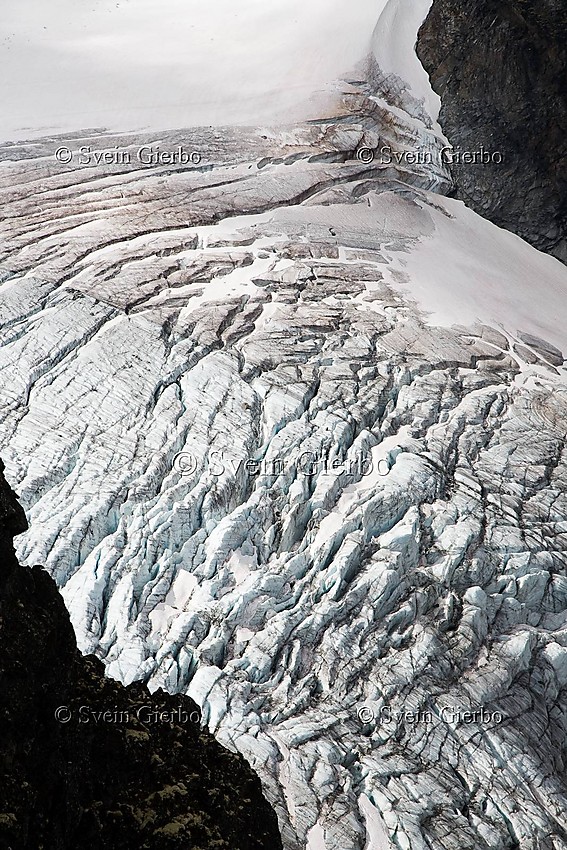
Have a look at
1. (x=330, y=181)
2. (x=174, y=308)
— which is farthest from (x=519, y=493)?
(x=330, y=181)

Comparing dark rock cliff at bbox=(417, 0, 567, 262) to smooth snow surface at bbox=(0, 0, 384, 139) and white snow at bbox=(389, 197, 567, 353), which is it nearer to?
white snow at bbox=(389, 197, 567, 353)

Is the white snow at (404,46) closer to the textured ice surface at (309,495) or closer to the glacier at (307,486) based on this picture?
the glacier at (307,486)

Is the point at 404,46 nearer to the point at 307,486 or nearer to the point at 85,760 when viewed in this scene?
the point at 307,486

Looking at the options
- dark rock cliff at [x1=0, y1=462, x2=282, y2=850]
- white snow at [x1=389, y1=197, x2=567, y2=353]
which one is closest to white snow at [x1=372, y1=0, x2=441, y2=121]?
white snow at [x1=389, y1=197, x2=567, y2=353]

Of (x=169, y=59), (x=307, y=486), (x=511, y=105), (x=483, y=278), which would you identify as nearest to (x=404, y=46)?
(x=511, y=105)

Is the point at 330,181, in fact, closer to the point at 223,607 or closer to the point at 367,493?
the point at 367,493

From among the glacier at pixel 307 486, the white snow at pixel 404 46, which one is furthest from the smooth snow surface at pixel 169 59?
the glacier at pixel 307 486
